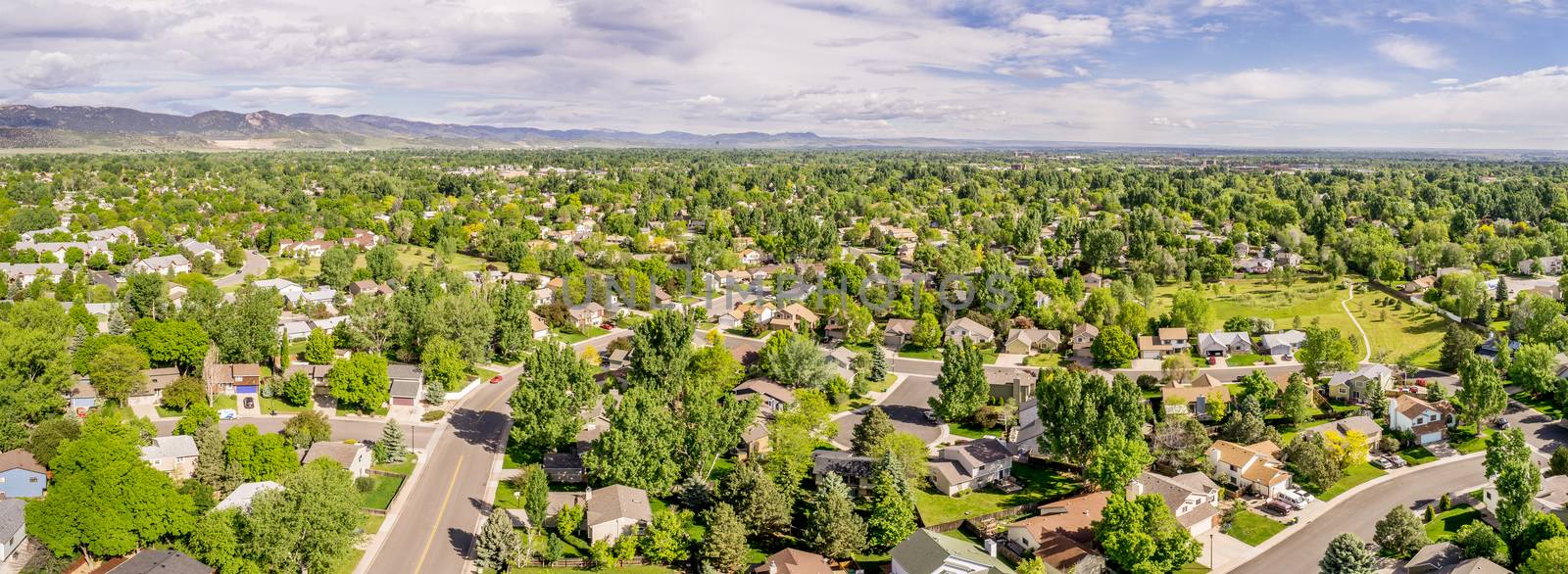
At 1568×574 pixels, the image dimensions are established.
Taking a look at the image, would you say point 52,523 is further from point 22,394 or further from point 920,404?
point 920,404

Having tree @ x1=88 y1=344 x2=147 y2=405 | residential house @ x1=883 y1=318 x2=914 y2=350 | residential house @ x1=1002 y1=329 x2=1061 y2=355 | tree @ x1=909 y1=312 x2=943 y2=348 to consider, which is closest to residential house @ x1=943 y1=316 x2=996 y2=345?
tree @ x1=909 y1=312 x2=943 y2=348

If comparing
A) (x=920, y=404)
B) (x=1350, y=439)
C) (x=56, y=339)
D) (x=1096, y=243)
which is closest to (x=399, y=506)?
Result: (x=56, y=339)

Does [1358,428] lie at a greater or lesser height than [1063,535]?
greater

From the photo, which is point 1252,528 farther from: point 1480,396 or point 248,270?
point 248,270

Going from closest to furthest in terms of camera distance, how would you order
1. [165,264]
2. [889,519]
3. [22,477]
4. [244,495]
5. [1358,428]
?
[889,519] → [244,495] → [22,477] → [1358,428] → [165,264]

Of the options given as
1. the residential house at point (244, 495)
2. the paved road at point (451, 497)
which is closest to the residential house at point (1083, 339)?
the paved road at point (451, 497)

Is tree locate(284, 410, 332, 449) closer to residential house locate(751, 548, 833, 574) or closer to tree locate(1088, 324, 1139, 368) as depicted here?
residential house locate(751, 548, 833, 574)

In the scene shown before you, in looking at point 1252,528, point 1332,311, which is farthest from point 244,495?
point 1332,311
